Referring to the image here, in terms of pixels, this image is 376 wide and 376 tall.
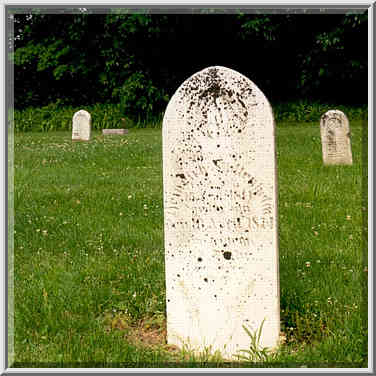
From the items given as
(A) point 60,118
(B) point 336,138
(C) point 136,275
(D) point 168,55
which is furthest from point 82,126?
(C) point 136,275

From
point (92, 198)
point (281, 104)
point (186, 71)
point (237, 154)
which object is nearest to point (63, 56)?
point (186, 71)

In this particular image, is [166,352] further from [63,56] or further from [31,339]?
[63,56]

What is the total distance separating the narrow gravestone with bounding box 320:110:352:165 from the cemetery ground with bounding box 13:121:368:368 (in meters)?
1.25

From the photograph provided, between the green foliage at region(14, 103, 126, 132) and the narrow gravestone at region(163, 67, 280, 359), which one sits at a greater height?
the green foliage at region(14, 103, 126, 132)

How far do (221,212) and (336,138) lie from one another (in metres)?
7.71

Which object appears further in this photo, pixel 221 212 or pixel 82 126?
pixel 82 126

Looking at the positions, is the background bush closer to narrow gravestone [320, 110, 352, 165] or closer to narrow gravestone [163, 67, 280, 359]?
narrow gravestone [320, 110, 352, 165]

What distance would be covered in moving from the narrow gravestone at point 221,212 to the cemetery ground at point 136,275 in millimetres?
243

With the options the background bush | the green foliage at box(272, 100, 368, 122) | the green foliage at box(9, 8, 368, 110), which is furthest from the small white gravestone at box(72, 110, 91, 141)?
the green foliage at box(272, 100, 368, 122)

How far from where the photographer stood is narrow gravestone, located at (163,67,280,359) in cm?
329

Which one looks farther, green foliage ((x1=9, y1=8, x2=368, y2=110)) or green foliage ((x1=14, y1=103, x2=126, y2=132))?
green foliage ((x1=14, y1=103, x2=126, y2=132))

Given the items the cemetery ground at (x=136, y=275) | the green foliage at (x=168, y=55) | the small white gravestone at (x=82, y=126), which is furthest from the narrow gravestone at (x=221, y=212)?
the green foliage at (x=168, y=55)

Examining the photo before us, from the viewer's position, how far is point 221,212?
3365 millimetres

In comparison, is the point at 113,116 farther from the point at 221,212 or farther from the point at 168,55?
the point at 221,212
